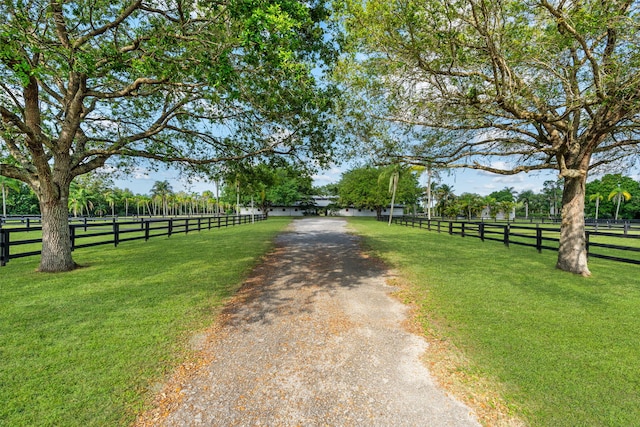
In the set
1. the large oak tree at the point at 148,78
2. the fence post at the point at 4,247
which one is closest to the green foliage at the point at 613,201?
the large oak tree at the point at 148,78

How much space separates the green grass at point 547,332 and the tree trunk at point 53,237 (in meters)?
9.17

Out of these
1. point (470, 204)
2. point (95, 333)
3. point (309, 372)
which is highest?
point (470, 204)

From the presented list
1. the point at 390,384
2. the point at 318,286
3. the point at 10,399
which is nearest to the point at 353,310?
the point at 318,286

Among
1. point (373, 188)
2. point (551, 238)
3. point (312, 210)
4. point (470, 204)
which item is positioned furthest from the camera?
point (312, 210)

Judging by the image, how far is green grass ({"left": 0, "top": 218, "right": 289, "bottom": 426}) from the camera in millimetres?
2542

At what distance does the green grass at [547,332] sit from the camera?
8.53ft

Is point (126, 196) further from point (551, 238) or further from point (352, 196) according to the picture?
point (551, 238)

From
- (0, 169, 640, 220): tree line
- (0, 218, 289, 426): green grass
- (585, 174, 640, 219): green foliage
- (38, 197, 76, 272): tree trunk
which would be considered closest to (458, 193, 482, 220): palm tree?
(0, 169, 640, 220): tree line

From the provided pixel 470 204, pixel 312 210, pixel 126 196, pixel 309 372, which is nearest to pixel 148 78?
pixel 309 372

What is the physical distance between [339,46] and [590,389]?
8686 mm

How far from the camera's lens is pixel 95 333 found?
12.6ft

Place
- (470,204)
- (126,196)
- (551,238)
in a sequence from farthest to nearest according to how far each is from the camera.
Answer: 1. (126,196)
2. (470,204)
3. (551,238)

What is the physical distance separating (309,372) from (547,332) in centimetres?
362

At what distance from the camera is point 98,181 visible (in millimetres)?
10172
